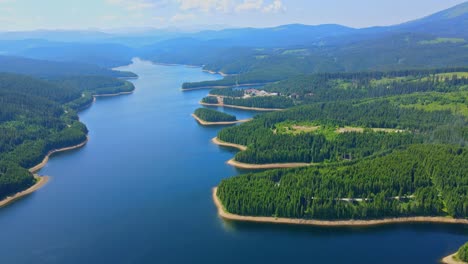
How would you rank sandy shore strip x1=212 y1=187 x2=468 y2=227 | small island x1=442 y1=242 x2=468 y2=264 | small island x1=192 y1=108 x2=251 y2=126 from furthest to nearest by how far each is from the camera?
1. small island x1=192 y1=108 x2=251 y2=126
2. sandy shore strip x1=212 y1=187 x2=468 y2=227
3. small island x1=442 y1=242 x2=468 y2=264

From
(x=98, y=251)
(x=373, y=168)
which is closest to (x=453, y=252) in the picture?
(x=373, y=168)

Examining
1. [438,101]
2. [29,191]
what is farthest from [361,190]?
[438,101]

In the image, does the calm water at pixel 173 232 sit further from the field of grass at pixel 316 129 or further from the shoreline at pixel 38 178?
the field of grass at pixel 316 129

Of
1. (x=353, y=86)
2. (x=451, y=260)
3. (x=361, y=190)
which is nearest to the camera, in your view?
(x=451, y=260)

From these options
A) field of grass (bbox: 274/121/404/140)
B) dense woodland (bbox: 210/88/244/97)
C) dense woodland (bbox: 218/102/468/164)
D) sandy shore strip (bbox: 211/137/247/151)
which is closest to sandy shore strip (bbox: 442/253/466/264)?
dense woodland (bbox: 218/102/468/164)

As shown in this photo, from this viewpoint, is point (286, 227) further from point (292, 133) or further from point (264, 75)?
point (264, 75)

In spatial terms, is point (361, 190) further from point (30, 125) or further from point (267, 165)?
point (30, 125)

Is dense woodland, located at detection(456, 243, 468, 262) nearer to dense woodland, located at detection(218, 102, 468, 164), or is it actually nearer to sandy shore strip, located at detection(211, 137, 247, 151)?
dense woodland, located at detection(218, 102, 468, 164)
